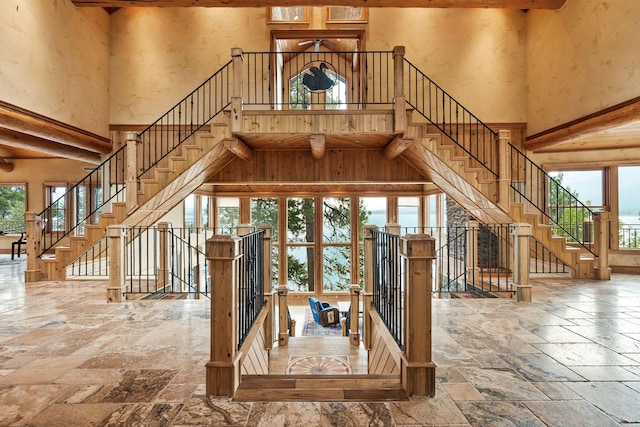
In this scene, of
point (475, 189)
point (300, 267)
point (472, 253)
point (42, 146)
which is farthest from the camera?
point (300, 267)

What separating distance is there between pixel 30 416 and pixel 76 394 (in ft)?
0.77

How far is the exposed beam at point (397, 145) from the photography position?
5.37 metres

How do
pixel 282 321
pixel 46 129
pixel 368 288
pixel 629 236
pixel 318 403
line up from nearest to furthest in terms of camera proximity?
pixel 318 403, pixel 368 288, pixel 282 321, pixel 46 129, pixel 629 236

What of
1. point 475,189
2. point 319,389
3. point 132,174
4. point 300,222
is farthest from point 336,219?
point 319,389

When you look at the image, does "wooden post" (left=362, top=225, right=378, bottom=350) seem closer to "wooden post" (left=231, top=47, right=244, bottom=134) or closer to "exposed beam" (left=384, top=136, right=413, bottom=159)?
"exposed beam" (left=384, top=136, right=413, bottom=159)

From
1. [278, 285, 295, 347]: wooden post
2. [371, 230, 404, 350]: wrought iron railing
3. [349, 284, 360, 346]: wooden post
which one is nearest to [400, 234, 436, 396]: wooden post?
[371, 230, 404, 350]: wrought iron railing

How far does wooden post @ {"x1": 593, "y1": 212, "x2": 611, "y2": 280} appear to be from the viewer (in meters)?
5.65

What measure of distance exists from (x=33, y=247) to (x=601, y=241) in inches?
372

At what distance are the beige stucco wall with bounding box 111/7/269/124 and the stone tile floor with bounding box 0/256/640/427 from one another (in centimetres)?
504

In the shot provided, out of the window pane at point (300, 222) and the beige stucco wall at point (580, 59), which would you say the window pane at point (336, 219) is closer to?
the window pane at point (300, 222)

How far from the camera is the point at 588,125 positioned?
220 inches

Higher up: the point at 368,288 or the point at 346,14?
the point at 346,14

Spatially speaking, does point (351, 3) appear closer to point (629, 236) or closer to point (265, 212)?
point (265, 212)

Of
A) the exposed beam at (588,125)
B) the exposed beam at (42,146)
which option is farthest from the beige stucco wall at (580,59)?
the exposed beam at (42,146)
